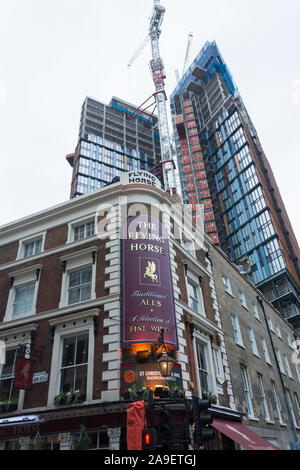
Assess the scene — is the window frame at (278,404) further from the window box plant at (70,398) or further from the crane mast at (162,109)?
the crane mast at (162,109)

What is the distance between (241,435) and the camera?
597 inches

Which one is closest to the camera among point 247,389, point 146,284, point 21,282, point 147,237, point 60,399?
point 60,399

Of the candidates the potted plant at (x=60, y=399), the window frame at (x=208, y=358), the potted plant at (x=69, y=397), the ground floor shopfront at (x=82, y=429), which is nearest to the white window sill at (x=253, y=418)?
the window frame at (x=208, y=358)

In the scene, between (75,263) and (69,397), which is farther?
(75,263)

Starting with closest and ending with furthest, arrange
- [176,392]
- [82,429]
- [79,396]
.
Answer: [82,429]
[176,392]
[79,396]

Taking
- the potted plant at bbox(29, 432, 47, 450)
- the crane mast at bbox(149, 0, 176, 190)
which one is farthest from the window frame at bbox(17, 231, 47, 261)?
the crane mast at bbox(149, 0, 176, 190)

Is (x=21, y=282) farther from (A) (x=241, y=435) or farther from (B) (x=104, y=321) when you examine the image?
(A) (x=241, y=435)

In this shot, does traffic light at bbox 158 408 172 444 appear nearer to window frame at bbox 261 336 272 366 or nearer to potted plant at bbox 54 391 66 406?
potted plant at bbox 54 391 66 406

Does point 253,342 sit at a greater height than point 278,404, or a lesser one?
greater

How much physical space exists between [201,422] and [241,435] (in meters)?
7.33

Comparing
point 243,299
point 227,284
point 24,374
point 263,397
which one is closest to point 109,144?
point 243,299

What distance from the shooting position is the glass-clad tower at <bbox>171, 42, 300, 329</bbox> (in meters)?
71.1

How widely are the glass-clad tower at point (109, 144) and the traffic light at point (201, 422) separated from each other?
263ft

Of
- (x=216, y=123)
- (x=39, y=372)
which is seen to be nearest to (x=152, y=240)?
(x=39, y=372)
